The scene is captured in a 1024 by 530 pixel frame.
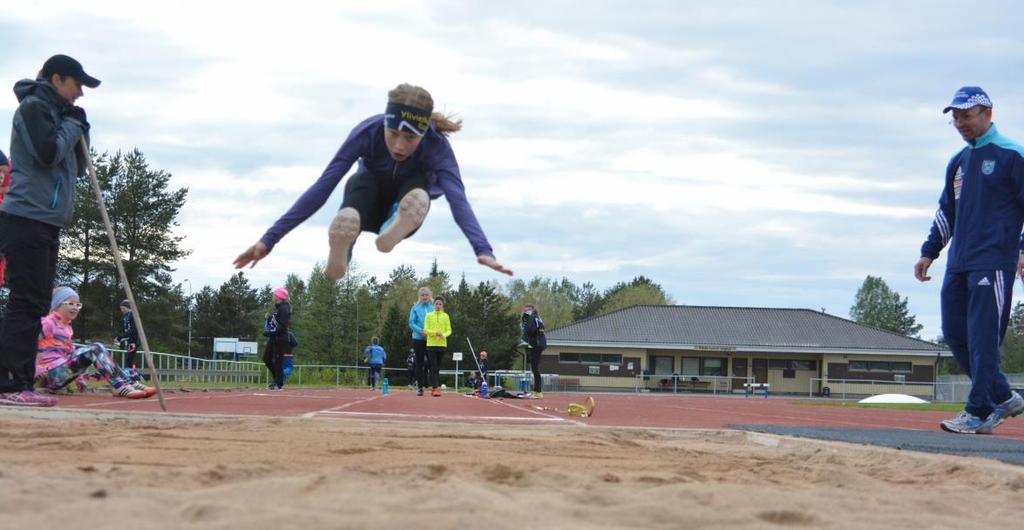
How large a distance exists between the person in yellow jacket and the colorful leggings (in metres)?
5.09

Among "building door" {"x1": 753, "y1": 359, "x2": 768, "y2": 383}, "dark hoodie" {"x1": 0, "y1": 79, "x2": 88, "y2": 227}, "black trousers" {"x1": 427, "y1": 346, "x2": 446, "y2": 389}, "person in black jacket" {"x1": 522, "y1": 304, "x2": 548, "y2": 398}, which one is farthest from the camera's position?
"building door" {"x1": 753, "y1": 359, "x2": 768, "y2": 383}

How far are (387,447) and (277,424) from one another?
6.17 ft

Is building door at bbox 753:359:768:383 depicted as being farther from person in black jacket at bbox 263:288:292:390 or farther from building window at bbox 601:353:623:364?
person in black jacket at bbox 263:288:292:390

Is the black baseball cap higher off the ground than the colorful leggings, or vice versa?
the black baseball cap

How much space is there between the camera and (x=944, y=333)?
7891mm

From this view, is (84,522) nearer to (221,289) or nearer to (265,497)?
(265,497)

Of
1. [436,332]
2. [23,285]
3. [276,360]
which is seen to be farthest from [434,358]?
[23,285]

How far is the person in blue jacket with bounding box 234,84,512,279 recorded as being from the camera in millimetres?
5504

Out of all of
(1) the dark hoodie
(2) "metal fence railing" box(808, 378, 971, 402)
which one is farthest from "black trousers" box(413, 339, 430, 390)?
(2) "metal fence railing" box(808, 378, 971, 402)

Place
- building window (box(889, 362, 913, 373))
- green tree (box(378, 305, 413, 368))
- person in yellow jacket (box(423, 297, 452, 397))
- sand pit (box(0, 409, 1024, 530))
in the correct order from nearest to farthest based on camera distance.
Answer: sand pit (box(0, 409, 1024, 530)) < person in yellow jacket (box(423, 297, 452, 397)) < green tree (box(378, 305, 413, 368)) < building window (box(889, 362, 913, 373))

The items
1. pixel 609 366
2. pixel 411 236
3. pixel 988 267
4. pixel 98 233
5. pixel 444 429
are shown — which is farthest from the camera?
pixel 609 366

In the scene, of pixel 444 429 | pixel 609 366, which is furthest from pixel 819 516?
pixel 609 366

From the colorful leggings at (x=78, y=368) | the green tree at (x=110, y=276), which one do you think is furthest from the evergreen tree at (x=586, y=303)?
the colorful leggings at (x=78, y=368)

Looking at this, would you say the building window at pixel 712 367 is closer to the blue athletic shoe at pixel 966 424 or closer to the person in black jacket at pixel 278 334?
the person in black jacket at pixel 278 334
